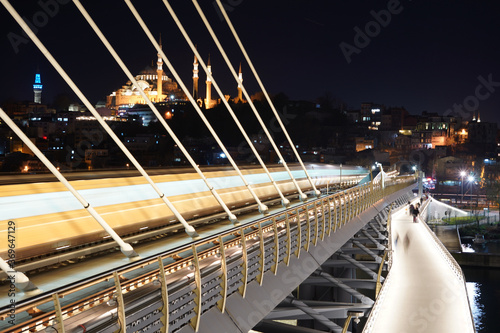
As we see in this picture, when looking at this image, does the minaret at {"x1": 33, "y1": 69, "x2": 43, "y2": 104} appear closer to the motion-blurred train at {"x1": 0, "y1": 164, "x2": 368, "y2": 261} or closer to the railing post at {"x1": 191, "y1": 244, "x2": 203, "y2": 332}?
the motion-blurred train at {"x1": 0, "y1": 164, "x2": 368, "y2": 261}

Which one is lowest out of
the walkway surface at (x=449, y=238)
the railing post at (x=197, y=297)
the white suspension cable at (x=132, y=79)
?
the walkway surface at (x=449, y=238)

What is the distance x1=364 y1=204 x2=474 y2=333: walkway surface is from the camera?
11.8 meters

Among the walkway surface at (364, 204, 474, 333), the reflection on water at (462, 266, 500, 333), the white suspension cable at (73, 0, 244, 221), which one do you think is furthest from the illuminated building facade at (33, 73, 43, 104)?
the white suspension cable at (73, 0, 244, 221)

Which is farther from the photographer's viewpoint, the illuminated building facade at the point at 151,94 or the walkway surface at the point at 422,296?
the illuminated building facade at the point at 151,94

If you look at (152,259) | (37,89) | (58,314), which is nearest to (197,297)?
(152,259)

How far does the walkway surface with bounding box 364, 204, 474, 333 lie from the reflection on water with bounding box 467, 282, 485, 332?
9352mm

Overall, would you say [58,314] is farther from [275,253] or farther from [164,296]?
[275,253]

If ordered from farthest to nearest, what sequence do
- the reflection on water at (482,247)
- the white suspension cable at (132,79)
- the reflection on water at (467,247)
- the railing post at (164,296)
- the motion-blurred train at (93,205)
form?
the reflection on water at (467,247)
the reflection on water at (482,247)
the white suspension cable at (132,79)
the motion-blurred train at (93,205)
the railing post at (164,296)

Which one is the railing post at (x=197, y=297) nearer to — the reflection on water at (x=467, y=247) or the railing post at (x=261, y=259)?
the railing post at (x=261, y=259)

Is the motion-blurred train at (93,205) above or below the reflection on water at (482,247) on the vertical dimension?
above

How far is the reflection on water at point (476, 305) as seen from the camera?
30453 millimetres

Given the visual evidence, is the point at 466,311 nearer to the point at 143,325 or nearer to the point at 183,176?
the point at 183,176

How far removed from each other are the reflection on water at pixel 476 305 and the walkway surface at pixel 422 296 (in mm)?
9352

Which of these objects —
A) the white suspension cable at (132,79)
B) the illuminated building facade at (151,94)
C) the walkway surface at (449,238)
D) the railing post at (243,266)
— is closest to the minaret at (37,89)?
the illuminated building facade at (151,94)
